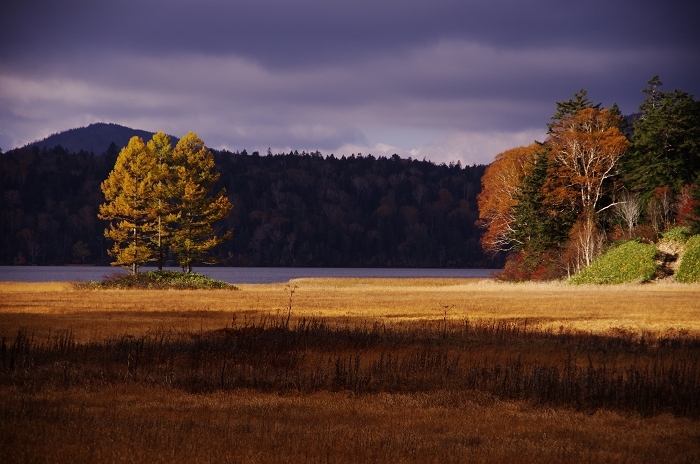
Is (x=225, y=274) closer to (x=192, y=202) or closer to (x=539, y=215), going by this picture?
(x=192, y=202)

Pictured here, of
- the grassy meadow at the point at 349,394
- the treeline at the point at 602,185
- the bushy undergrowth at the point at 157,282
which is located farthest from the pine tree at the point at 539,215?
the grassy meadow at the point at 349,394

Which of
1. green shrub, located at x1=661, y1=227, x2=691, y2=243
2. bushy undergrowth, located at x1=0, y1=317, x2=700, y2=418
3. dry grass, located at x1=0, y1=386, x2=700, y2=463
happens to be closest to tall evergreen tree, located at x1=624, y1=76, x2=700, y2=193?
green shrub, located at x1=661, y1=227, x2=691, y2=243

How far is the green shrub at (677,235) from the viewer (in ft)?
201

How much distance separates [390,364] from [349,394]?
2601mm

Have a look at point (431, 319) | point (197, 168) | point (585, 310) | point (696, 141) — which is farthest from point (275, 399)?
point (696, 141)

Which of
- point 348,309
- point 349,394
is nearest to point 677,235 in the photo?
point 348,309

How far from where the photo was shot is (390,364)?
63.1ft

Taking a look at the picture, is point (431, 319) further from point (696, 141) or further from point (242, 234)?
point (242, 234)

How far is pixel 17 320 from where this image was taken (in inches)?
1200

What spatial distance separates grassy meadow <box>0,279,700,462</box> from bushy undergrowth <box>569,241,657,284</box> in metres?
30.3

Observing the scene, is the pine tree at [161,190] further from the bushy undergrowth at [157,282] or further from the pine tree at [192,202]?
the bushy undergrowth at [157,282]

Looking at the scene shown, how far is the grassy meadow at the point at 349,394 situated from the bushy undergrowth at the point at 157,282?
26.7 metres

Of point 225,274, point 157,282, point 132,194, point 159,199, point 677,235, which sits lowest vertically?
point 225,274

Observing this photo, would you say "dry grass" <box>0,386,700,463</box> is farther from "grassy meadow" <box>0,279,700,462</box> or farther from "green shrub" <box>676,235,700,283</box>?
"green shrub" <box>676,235,700,283</box>
